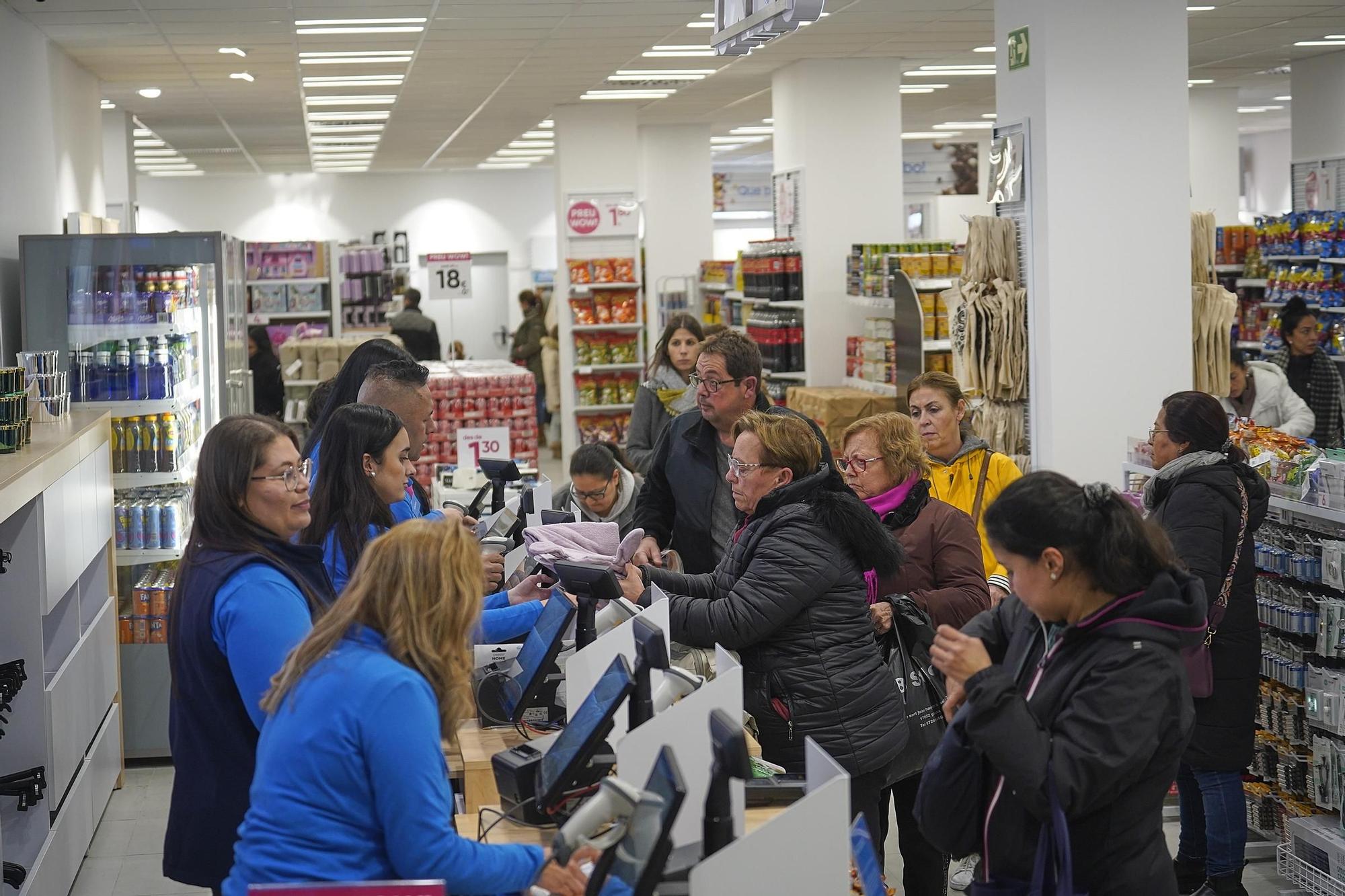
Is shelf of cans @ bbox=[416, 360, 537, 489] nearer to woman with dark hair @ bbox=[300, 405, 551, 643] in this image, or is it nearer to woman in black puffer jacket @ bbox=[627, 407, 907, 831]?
woman with dark hair @ bbox=[300, 405, 551, 643]

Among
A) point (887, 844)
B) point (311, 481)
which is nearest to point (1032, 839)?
point (311, 481)

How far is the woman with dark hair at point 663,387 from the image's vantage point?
6297 millimetres

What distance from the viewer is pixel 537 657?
126 inches

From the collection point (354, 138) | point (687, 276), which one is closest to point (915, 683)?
point (687, 276)

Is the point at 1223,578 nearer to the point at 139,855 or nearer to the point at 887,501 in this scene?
the point at 887,501

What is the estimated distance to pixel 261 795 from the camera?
2156 mm

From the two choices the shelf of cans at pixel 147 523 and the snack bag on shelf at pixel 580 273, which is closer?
the shelf of cans at pixel 147 523

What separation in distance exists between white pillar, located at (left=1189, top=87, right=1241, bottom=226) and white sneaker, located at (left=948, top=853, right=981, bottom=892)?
36.2ft

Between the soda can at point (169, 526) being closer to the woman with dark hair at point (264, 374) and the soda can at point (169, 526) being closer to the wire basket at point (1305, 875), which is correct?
the wire basket at point (1305, 875)

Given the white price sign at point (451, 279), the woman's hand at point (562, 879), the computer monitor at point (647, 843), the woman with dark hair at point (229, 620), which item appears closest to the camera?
the computer monitor at point (647, 843)

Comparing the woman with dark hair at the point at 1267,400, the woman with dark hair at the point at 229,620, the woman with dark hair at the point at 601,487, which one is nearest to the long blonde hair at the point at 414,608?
the woman with dark hair at the point at 229,620

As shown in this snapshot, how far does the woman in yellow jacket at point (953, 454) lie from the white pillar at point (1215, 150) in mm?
10619

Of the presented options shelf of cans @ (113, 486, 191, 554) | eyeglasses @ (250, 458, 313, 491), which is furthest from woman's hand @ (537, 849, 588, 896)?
shelf of cans @ (113, 486, 191, 554)

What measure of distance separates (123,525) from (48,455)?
174 centimetres
